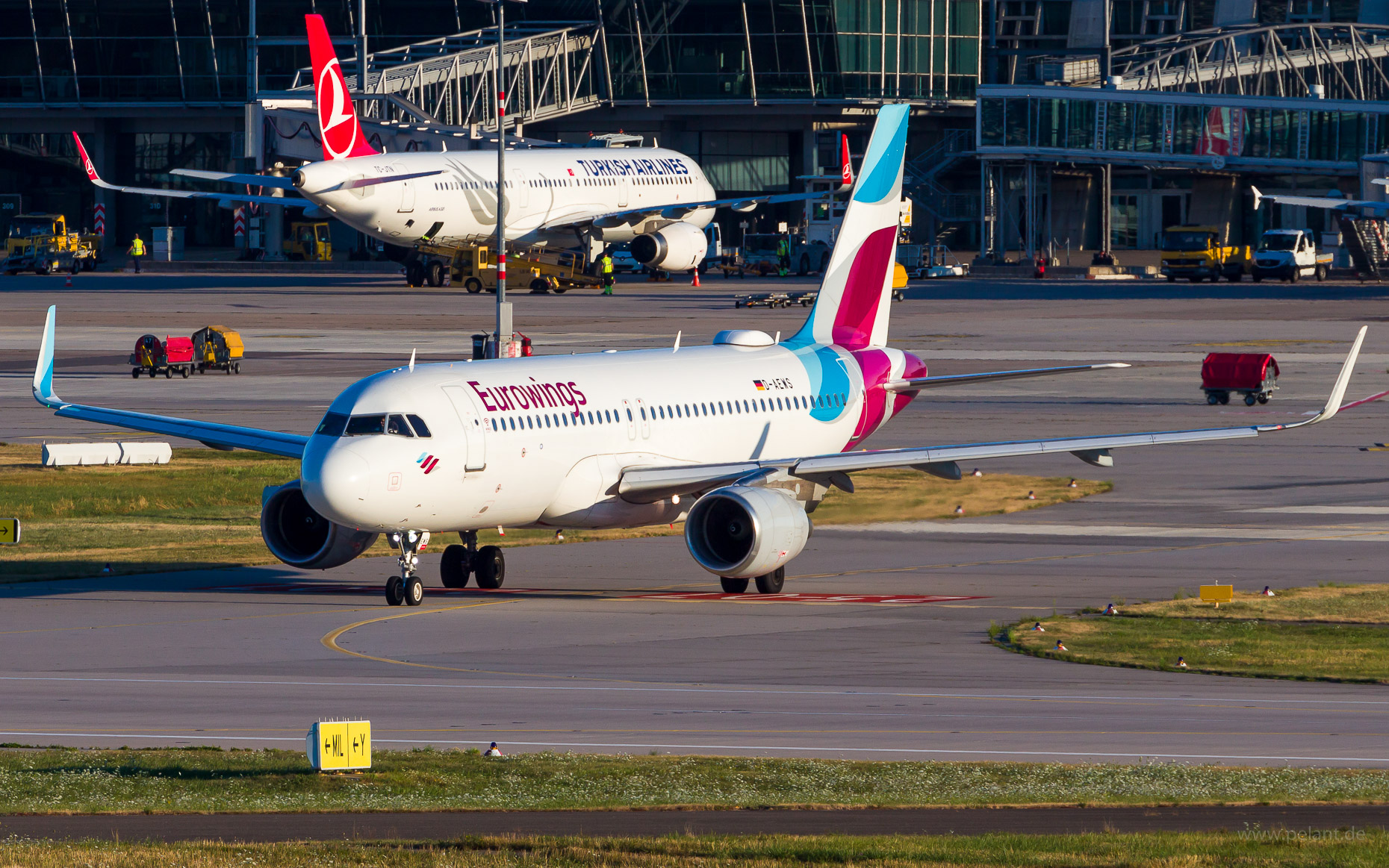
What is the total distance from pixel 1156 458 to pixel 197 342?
1449 inches

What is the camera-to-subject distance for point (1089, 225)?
5935 inches

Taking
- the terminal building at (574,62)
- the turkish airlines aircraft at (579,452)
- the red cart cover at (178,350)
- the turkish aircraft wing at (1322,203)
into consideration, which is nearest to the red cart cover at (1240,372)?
the turkish airlines aircraft at (579,452)

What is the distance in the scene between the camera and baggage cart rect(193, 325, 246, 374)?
69812 mm

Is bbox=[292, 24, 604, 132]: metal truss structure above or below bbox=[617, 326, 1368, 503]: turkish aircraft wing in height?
above

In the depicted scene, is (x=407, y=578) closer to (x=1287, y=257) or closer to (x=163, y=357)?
(x=163, y=357)

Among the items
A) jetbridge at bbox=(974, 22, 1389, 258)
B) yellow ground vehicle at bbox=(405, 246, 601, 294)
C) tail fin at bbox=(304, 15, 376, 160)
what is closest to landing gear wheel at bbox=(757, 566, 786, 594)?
tail fin at bbox=(304, 15, 376, 160)

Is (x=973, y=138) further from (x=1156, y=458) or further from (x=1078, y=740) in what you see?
(x=1078, y=740)

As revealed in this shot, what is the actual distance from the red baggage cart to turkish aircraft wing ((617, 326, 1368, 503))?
26.7 meters

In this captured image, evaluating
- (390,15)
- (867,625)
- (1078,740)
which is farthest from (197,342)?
(390,15)

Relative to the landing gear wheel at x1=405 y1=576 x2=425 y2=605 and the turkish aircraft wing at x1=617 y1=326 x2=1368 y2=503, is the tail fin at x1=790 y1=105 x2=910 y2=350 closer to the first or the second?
the turkish aircraft wing at x1=617 y1=326 x2=1368 y2=503

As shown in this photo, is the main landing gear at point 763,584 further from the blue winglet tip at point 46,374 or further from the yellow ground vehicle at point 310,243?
the yellow ground vehicle at point 310,243

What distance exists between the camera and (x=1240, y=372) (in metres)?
58.6

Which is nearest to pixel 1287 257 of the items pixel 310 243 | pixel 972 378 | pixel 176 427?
pixel 310 243

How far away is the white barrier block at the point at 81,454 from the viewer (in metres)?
46.3
